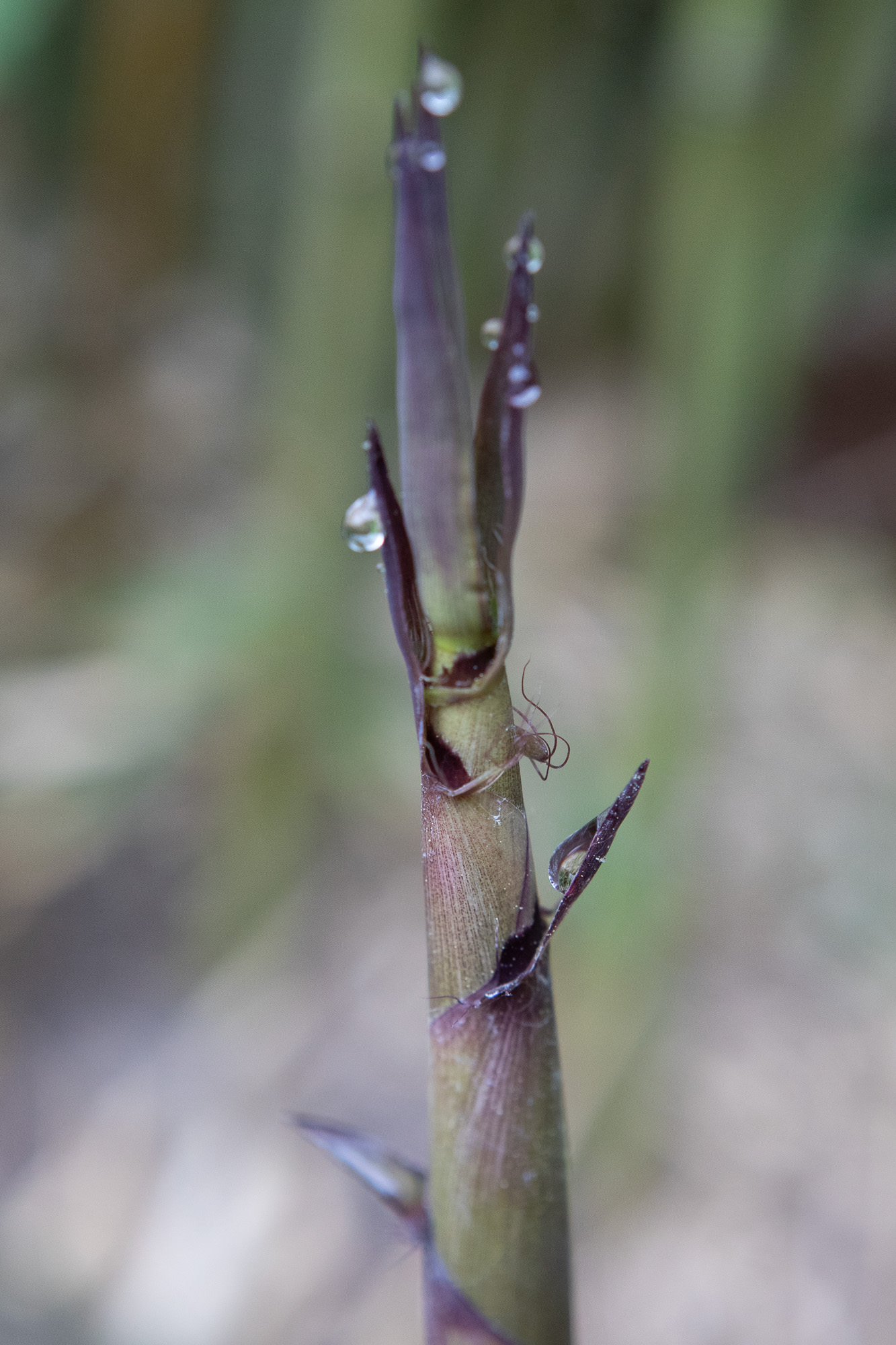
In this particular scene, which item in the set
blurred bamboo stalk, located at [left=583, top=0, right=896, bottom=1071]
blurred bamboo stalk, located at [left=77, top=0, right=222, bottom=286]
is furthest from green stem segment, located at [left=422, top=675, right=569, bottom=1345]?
blurred bamboo stalk, located at [left=77, top=0, right=222, bottom=286]

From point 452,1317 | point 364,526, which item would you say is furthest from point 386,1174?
point 364,526

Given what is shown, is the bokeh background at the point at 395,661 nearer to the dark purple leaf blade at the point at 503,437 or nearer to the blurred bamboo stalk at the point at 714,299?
the blurred bamboo stalk at the point at 714,299

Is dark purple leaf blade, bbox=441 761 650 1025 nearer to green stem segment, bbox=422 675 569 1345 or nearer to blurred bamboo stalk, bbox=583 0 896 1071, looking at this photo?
green stem segment, bbox=422 675 569 1345

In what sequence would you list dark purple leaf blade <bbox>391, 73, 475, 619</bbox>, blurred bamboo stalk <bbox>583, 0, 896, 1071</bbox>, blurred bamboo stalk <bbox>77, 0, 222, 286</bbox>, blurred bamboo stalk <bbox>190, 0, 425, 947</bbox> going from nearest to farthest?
1. dark purple leaf blade <bbox>391, 73, 475, 619</bbox>
2. blurred bamboo stalk <bbox>583, 0, 896, 1071</bbox>
3. blurred bamboo stalk <bbox>190, 0, 425, 947</bbox>
4. blurred bamboo stalk <bbox>77, 0, 222, 286</bbox>

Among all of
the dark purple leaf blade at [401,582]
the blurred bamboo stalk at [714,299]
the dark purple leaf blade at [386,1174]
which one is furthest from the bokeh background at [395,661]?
the dark purple leaf blade at [401,582]

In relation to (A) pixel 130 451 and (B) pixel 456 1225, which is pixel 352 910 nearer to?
Result: (A) pixel 130 451

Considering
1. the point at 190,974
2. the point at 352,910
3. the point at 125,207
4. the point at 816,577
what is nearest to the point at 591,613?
the point at 816,577

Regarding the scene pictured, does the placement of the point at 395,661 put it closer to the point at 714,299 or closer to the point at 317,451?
the point at 317,451
